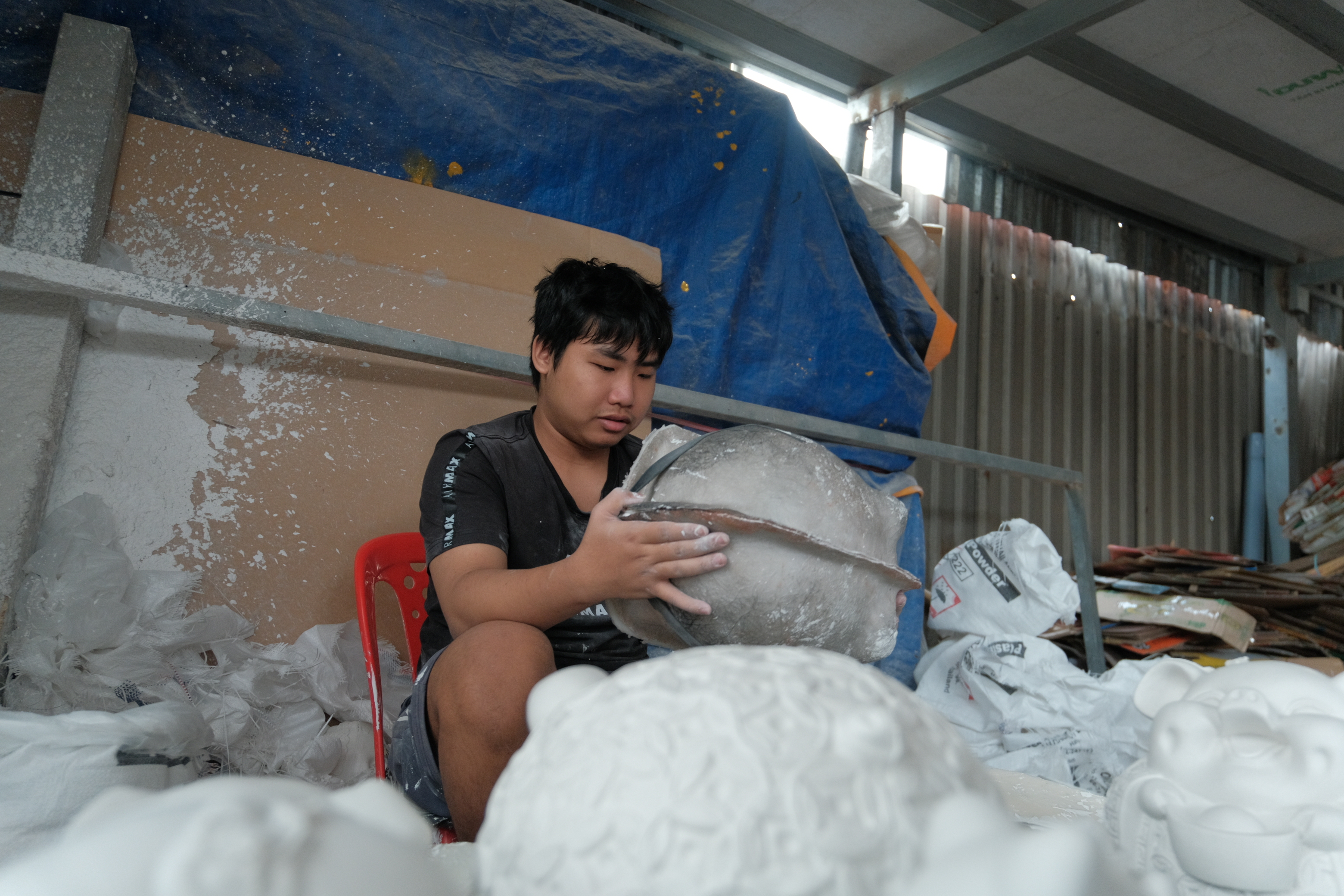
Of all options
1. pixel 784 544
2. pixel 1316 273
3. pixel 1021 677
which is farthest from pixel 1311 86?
pixel 784 544

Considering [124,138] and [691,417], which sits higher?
[124,138]

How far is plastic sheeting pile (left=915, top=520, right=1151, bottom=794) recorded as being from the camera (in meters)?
2.27

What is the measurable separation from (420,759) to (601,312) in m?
0.83

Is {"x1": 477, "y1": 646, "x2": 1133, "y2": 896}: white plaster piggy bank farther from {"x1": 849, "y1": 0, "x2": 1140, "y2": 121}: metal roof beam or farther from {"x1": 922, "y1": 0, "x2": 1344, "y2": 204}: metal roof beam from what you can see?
{"x1": 922, "y1": 0, "x2": 1344, "y2": 204}: metal roof beam

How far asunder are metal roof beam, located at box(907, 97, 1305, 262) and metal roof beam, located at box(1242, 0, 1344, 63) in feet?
3.82

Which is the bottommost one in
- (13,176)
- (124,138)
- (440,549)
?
(440,549)

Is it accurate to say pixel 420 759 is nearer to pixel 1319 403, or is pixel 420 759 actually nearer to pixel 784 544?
pixel 784 544

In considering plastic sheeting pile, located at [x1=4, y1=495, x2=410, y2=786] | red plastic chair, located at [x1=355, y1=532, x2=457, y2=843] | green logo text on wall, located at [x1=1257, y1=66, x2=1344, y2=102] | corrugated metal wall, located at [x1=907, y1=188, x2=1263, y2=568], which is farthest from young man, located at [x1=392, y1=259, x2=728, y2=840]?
green logo text on wall, located at [x1=1257, y1=66, x2=1344, y2=102]

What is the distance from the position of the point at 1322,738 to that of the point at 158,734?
1408 millimetres

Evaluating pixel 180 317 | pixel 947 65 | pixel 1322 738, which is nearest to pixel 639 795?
pixel 1322 738

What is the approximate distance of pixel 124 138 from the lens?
190 centimetres

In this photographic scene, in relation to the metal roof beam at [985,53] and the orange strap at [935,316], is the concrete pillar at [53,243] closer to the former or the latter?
the orange strap at [935,316]

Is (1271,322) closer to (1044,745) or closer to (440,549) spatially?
(1044,745)

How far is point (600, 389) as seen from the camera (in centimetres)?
149
